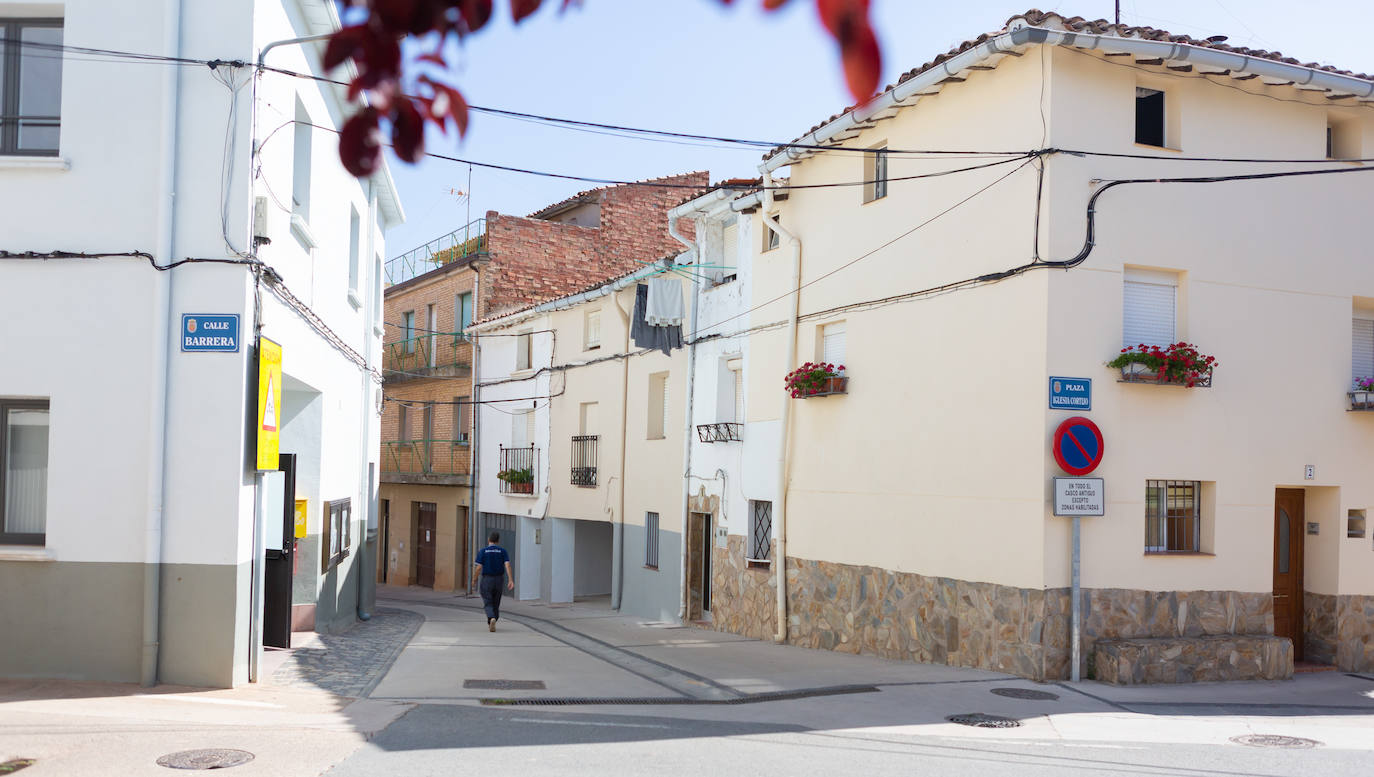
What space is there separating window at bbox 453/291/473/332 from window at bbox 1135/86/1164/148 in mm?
21332

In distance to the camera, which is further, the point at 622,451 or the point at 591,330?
the point at 591,330

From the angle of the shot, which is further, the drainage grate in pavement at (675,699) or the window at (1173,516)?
the window at (1173,516)

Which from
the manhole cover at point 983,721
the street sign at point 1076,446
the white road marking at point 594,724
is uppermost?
the street sign at point 1076,446

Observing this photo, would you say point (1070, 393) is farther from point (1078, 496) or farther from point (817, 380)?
point (817, 380)

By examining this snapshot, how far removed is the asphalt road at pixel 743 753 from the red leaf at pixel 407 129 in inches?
228

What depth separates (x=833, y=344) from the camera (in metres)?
16.2

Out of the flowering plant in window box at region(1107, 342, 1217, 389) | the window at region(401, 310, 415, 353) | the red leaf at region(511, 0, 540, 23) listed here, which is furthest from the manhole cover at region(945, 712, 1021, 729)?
the window at region(401, 310, 415, 353)

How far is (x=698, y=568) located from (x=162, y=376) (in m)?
12.3

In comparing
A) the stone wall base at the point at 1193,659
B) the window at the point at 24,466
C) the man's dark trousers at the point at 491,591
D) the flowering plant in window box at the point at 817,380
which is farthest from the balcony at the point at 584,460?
the window at the point at 24,466

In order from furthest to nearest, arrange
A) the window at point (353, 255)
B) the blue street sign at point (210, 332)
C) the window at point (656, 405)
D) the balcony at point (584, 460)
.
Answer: the balcony at point (584, 460) → the window at point (656, 405) → the window at point (353, 255) → the blue street sign at point (210, 332)

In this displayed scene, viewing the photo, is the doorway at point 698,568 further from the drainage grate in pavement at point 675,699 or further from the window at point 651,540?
the drainage grate in pavement at point 675,699

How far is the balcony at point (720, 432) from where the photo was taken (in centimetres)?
1861

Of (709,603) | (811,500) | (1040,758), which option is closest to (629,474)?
(709,603)

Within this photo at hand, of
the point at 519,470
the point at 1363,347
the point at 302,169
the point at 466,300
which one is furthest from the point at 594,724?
the point at 466,300
